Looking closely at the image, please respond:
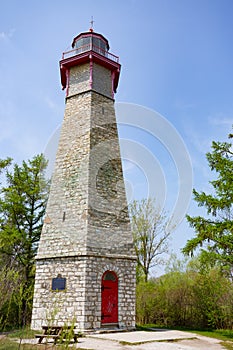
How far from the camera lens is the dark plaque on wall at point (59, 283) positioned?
11719 mm

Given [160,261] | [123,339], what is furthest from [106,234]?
[160,261]

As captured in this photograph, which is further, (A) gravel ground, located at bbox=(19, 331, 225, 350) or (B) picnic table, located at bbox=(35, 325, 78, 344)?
(A) gravel ground, located at bbox=(19, 331, 225, 350)

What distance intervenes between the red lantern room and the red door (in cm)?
913

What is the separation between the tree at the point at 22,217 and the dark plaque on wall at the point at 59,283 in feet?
14.2

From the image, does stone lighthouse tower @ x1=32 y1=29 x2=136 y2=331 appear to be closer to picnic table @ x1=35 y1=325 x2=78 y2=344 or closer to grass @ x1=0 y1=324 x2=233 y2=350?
grass @ x1=0 y1=324 x2=233 y2=350

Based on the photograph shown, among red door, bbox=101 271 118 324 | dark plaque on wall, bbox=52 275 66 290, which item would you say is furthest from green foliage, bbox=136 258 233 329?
dark plaque on wall, bbox=52 275 66 290

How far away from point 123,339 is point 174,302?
6882mm

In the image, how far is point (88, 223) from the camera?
12258 mm

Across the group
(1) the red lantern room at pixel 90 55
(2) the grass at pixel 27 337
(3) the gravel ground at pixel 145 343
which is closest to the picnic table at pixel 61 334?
(2) the grass at pixel 27 337

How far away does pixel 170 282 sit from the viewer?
55.3 ft

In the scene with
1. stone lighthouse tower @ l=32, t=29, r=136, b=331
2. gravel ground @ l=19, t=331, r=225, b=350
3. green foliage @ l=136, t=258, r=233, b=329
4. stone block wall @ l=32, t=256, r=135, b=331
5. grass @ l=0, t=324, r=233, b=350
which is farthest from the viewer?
green foliage @ l=136, t=258, r=233, b=329

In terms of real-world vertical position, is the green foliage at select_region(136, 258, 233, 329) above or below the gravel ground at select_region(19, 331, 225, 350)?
above

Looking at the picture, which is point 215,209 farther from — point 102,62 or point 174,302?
point 102,62

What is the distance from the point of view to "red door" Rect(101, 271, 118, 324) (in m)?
11.6
